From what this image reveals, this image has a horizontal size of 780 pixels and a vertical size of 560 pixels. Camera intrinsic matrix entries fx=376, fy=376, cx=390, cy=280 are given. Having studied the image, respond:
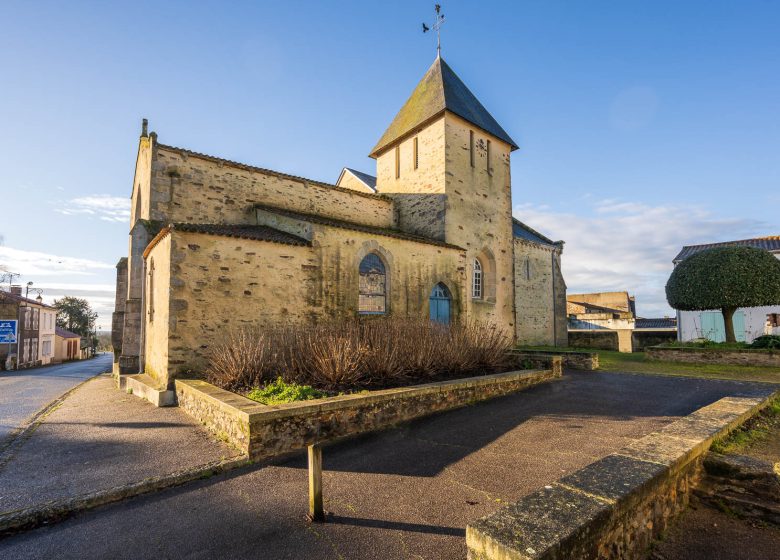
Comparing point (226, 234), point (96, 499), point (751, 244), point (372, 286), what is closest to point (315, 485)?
point (96, 499)

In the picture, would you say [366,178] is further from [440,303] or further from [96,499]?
[96,499]

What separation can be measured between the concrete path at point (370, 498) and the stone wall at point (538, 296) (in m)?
14.6

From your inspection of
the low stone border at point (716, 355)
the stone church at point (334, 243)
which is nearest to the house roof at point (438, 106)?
the stone church at point (334, 243)

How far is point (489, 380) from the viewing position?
7750 mm

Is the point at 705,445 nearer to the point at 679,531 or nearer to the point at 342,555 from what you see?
the point at 679,531

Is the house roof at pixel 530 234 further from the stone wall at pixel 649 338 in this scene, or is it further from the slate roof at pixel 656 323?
the slate roof at pixel 656 323

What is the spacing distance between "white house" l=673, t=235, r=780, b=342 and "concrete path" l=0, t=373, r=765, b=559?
61.6 ft

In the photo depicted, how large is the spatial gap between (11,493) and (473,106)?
18.9 m

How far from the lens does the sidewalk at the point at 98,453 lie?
4105 mm

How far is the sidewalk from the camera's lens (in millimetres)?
4105

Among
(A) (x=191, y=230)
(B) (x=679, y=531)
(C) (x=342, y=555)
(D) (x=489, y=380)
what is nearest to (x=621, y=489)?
(B) (x=679, y=531)

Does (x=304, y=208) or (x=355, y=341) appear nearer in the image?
(x=355, y=341)

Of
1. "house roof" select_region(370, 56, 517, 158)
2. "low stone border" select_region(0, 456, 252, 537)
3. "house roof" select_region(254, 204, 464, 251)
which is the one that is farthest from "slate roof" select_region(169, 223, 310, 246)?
"house roof" select_region(370, 56, 517, 158)

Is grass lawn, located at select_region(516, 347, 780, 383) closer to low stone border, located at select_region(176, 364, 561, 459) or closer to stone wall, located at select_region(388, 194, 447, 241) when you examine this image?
low stone border, located at select_region(176, 364, 561, 459)
